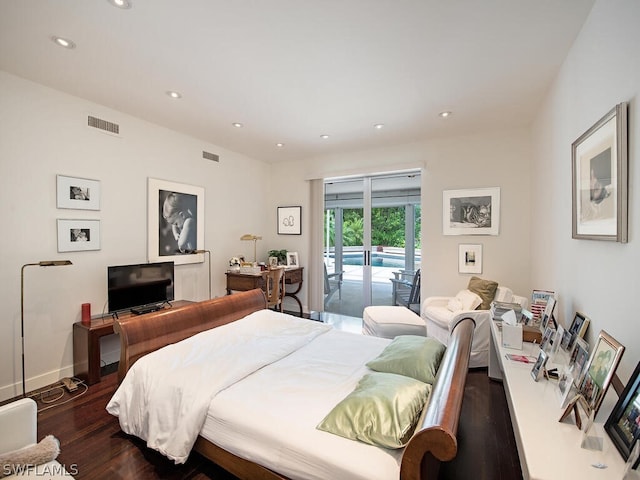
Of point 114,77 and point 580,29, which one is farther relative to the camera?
→ point 114,77

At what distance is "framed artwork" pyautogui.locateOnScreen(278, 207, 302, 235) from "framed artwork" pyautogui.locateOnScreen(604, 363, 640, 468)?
4.46 m

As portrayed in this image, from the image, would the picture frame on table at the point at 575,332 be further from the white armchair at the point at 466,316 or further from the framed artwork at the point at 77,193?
the framed artwork at the point at 77,193

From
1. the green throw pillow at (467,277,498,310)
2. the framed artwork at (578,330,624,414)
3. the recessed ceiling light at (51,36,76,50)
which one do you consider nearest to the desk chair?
the green throw pillow at (467,277,498,310)

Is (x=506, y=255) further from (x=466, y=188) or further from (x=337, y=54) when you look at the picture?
(x=337, y=54)

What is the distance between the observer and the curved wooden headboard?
198cm

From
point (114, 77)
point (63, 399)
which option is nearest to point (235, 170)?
point (114, 77)

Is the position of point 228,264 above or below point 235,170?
below

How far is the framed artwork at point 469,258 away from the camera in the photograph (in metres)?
3.79

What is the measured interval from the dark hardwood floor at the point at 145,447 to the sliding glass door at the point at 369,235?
234cm

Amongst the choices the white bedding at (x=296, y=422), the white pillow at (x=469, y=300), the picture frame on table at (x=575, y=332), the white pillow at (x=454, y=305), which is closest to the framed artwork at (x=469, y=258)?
the white pillow at (x=469, y=300)

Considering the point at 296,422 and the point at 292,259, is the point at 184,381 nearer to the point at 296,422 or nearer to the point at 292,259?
the point at 296,422

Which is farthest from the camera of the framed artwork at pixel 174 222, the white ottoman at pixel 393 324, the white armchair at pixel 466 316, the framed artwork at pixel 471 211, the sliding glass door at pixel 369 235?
the sliding glass door at pixel 369 235

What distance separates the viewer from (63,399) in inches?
98.3

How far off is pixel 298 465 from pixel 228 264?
146 inches
